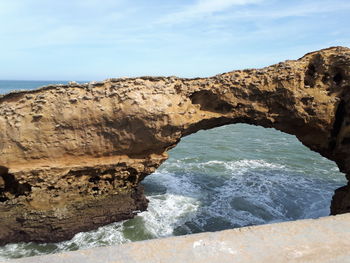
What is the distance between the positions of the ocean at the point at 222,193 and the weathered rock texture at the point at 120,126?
2.51 ft

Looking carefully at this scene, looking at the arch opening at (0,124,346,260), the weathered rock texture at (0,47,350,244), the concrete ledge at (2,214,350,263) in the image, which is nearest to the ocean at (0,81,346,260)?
the arch opening at (0,124,346,260)

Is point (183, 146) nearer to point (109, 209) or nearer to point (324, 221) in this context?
point (109, 209)

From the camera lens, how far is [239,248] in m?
2.48

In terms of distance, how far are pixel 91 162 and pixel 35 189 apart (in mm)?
1790

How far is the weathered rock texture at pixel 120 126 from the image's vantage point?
8898 millimetres

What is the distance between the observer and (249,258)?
2.37m

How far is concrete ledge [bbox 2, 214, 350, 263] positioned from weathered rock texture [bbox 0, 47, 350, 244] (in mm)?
6766

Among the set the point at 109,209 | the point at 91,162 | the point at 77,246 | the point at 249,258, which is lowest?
the point at 77,246

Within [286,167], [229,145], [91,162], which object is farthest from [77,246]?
[229,145]

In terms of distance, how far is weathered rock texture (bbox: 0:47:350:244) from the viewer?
8.90 meters

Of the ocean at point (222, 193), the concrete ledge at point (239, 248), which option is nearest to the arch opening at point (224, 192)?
the ocean at point (222, 193)

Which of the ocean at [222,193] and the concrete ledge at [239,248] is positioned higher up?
the concrete ledge at [239,248]

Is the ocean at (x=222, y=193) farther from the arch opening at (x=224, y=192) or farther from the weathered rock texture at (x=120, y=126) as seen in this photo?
the weathered rock texture at (x=120, y=126)

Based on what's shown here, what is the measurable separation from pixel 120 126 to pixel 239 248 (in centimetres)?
723
